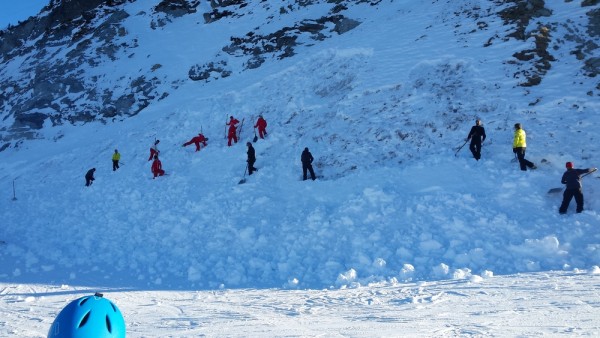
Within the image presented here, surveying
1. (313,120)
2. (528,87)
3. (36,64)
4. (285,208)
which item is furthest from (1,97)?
(528,87)

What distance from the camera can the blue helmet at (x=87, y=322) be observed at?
3.20m

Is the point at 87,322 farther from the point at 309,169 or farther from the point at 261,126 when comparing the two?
the point at 261,126

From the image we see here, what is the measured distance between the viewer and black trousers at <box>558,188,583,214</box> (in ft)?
37.9

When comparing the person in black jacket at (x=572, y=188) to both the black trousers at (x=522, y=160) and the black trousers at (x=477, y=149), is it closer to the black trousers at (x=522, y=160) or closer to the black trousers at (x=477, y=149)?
the black trousers at (x=522, y=160)

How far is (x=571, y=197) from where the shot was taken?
11.6 metres

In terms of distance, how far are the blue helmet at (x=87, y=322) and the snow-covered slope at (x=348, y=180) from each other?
5.66 metres

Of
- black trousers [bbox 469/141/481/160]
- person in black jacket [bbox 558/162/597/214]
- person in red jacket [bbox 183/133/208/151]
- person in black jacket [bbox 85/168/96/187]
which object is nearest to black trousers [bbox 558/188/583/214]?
person in black jacket [bbox 558/162/597/214]

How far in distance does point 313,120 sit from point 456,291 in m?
13.3

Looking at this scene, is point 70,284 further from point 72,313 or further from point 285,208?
point 72,313

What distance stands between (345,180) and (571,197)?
6479 millimetres

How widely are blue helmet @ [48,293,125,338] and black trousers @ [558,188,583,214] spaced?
1102 cm

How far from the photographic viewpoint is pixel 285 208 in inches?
592

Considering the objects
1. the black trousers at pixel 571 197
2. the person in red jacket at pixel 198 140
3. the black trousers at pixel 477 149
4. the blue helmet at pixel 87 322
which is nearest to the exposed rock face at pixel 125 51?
the black trousers at pixel 477 149

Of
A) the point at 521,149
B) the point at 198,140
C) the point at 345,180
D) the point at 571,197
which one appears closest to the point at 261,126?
the point at 198,140
